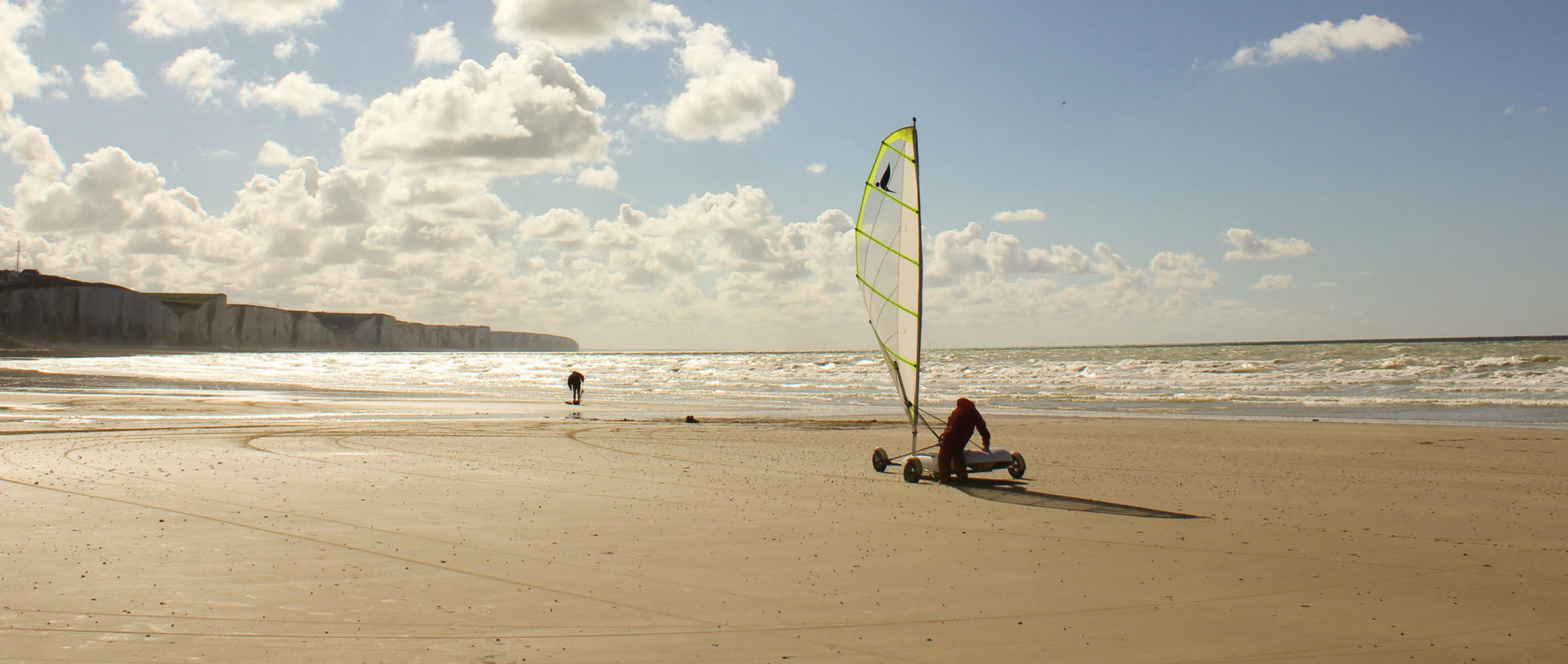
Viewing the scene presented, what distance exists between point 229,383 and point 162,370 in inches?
622

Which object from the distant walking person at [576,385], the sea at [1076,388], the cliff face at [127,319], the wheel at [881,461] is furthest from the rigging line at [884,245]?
the cliff face at [127,319]

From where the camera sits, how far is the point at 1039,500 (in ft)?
29.5

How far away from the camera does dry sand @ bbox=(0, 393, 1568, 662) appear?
4301mm

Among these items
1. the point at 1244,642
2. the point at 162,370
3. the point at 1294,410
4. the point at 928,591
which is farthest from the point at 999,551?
the point at 162,370

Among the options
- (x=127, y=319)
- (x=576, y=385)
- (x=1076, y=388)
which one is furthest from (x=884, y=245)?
(x=127, y=319)

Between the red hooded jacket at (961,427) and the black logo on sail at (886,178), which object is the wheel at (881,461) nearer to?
the red hooded jacket at (961,427)

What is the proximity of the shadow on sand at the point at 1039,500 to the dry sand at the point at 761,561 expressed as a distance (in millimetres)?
59

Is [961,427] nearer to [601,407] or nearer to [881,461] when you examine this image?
[881,461]

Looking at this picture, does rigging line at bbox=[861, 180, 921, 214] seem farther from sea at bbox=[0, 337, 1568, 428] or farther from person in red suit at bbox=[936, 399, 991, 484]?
sea at bbox=[0, 337, 1568, 428]

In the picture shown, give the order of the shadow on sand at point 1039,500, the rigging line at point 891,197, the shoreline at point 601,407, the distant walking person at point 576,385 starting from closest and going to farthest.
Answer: the shadow on sand at point 1039,500 → the rigging line at point 891,197 → the shoreline at point 601,407 → the distant walking person at point 576,385

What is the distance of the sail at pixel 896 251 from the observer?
10469 millimetres

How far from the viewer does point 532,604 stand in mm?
4871

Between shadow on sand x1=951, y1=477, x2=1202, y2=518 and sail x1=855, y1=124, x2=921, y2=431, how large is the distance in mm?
1153

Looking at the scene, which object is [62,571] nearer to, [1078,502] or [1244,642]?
[1244,642]
